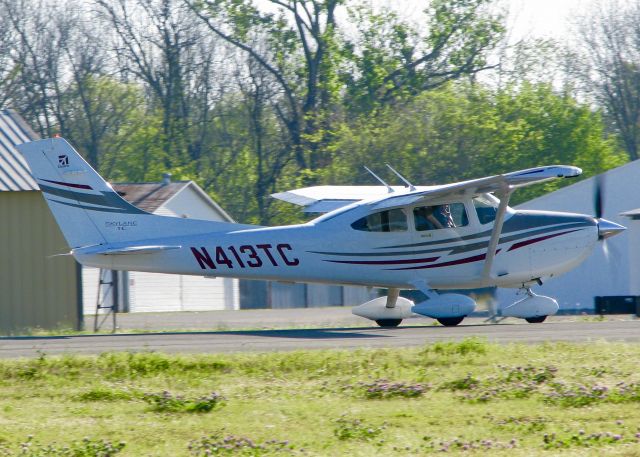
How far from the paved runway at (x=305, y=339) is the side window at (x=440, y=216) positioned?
2130 mm

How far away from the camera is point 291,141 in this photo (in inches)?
2303

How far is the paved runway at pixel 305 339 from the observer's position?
1394 cm

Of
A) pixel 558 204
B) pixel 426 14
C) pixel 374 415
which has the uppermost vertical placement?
pixel 426 14

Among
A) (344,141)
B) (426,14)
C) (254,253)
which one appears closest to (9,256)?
(254,253)

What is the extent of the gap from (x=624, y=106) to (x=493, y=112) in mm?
15836

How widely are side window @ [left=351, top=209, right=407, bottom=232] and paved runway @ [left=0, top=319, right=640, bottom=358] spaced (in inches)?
75.7

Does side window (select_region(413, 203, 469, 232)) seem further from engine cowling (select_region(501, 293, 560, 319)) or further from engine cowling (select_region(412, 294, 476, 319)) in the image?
engine cowling (select_region(501, 293, 560, 319))

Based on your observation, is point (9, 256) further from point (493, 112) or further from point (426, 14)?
point (426, 14)

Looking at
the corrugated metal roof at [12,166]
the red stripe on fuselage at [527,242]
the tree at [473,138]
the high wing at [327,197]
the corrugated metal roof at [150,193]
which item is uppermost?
the tree at [473,138]

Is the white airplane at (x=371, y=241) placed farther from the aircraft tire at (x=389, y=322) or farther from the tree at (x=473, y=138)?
the tree at (x=473, y=138)

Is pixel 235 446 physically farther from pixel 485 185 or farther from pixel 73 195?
pixel 73 195

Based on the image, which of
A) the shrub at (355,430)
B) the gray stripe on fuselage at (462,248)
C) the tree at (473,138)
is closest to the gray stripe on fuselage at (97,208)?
the gray stripe on fuselage at (462,248)

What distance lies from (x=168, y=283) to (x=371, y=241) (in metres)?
26.3

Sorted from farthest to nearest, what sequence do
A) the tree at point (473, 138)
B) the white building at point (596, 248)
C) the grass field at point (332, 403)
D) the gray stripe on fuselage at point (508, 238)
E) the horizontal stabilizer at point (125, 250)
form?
the tree at point (473, 138) < the white building at point (596, 248) < the gray stripe on fuselage at point (508, 238) < the horizontal stabilizer at point (125, 250) < the grass field at point (332, 403)
